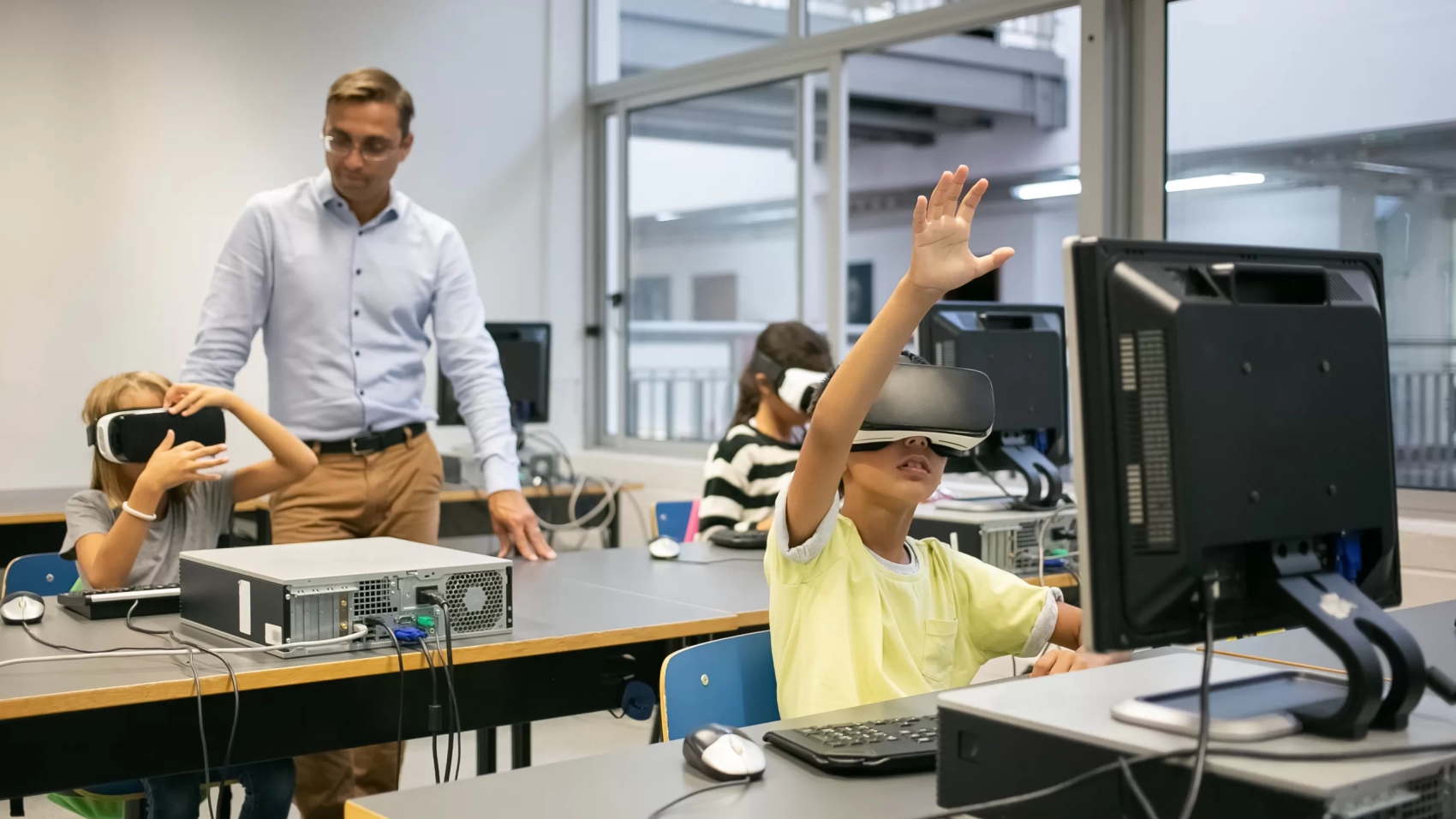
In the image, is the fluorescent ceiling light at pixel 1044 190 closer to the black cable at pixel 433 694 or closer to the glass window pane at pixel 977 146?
the glass window pane at pixel 977 146

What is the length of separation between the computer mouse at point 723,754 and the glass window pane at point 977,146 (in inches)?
240

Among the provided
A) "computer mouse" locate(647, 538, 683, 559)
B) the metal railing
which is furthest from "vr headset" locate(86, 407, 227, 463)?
the metal railing

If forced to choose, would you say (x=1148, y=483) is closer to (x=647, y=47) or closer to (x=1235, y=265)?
(x=1235, y=265)

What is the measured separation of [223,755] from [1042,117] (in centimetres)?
802

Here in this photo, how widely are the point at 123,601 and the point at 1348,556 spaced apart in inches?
72.4

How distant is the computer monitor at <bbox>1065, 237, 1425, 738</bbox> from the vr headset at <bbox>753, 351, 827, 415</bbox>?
4.54 ft

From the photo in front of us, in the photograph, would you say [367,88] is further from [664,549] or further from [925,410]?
[925,410]

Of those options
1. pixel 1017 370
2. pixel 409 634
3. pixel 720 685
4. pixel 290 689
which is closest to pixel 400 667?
pixel 409 634

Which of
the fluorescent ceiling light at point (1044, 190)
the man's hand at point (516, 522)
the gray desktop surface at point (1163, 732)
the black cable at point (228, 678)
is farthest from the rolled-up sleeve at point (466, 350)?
the fluorescent ceiling light at point (1044, 190)

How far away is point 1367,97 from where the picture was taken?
11.5 feet

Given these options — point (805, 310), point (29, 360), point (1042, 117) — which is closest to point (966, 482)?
point (805, 310)

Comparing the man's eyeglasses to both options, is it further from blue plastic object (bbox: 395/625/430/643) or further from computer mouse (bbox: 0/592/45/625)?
blue plastic object (bbox: 395/625/430/643)

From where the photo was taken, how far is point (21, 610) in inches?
80.4

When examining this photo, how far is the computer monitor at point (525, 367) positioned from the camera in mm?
4789
